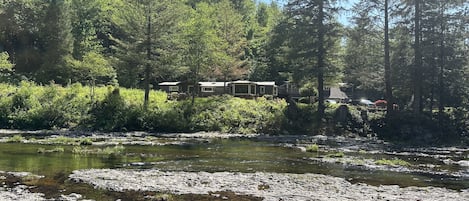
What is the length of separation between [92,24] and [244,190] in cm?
7678

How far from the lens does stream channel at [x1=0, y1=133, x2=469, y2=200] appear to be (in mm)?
18125

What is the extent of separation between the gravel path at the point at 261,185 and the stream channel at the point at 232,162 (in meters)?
0.99

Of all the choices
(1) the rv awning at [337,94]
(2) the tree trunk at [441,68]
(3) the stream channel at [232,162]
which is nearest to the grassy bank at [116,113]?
(3) the stream channel at [232,162]

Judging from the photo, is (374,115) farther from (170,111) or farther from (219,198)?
(219,198)

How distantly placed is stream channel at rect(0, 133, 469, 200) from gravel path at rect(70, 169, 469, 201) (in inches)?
39.0

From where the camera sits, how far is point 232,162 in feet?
79.3

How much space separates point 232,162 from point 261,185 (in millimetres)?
7119

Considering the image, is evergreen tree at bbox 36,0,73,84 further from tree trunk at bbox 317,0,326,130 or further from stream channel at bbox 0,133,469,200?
stream channel at bbox 0,133,469,200

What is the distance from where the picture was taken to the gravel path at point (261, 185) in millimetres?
15492

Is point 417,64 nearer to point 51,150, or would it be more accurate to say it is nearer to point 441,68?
point 441,68

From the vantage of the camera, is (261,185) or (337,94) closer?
(261,185)

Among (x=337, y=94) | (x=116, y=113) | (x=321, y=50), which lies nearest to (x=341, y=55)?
(x=321, y=50)

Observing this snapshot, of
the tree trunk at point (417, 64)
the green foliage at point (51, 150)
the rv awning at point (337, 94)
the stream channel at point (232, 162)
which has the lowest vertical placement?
the stream channel at point (232, 162)

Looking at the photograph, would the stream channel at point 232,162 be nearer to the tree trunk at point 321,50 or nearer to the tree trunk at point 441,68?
the tree trunk at point 441,68
